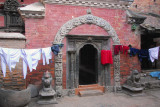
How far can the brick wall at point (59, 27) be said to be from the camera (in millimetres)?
6354

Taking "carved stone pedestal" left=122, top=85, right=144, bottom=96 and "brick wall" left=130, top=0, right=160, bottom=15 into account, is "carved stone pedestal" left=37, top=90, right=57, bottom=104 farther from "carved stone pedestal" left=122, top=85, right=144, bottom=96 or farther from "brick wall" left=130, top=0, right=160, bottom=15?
"brick wall" left=130, top=0, right=160, bottom=15

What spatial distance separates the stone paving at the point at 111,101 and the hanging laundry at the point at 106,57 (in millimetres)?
1613

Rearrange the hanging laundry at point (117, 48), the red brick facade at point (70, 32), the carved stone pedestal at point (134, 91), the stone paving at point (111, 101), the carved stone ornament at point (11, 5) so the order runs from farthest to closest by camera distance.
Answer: the carved stone ornament at point (11, 5) < the hanging laundry at point (117, 48) < the carved stone pedestal at point (134, 91) < the red brick facade at point (70, 32) < the stone paving at point (111, 101)

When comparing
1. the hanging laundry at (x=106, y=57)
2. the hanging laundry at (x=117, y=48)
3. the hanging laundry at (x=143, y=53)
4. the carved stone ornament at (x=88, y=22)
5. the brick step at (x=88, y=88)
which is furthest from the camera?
the hanging laundry at (x=143, y=53)

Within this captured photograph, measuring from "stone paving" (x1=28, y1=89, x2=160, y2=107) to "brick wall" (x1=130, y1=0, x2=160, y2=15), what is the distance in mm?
7695

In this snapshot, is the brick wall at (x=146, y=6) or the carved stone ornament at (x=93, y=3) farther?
the brick wall at (x=146, y=6)

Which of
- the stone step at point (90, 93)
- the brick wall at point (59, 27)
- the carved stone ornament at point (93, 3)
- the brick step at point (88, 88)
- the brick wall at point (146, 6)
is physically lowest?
the stone step at point (90, 93)

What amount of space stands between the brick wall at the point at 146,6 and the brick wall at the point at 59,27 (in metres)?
5.30

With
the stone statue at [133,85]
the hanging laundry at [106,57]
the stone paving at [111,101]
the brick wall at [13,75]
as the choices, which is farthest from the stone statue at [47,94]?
the stone statue at [133,85]

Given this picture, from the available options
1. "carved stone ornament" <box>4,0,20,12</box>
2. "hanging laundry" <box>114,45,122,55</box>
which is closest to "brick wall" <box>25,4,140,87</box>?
"hanging laundry" <box>114,45,122,55</box>

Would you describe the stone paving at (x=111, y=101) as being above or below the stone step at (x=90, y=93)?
below

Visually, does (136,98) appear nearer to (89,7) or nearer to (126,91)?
(126,91)

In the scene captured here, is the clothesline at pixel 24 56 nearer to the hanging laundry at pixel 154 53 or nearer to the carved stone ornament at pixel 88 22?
the carved stone ornament at pixel 88 22

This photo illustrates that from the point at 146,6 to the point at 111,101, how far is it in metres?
9.52
